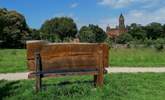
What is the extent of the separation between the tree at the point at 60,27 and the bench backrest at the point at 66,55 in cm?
10807

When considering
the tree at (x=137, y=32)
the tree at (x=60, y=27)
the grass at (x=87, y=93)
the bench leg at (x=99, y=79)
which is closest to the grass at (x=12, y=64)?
the grass at (x=87, y=93)

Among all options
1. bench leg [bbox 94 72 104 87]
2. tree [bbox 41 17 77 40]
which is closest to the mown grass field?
bench leg [bbox 94 72 104 87]

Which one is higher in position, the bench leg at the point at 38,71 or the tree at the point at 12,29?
the tree at the point at 12,29

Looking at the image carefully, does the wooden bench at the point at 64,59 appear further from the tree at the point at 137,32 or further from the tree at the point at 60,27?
the tree at the point at 60,27

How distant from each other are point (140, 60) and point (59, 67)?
12.6 meters

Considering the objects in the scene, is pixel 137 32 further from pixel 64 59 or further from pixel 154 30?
pixel 64 59

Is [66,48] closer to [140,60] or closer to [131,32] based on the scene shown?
[140,60]

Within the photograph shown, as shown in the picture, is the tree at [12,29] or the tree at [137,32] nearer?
the tree at [12,29]

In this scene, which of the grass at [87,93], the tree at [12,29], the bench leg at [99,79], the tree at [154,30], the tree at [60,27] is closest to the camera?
the grass at [87,93]

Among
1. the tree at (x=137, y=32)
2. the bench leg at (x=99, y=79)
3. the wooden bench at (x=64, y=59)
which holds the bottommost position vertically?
the bench leg at (x=99, y=79)

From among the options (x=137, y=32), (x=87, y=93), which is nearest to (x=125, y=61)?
(x=87, y=93)

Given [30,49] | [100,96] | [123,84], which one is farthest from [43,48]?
[123,84]

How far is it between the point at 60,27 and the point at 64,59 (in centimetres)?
10925

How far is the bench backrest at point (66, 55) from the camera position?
8438 millimetres
